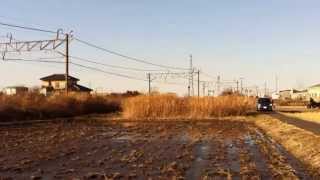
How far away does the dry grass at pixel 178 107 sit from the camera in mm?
56750

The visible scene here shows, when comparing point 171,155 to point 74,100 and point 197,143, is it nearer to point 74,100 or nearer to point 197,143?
point 197,143

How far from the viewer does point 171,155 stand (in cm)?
1995

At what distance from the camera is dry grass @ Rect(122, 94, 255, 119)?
56750mm

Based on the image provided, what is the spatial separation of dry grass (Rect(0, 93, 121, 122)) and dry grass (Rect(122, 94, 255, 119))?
6.29 metres

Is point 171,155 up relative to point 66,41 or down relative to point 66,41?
down

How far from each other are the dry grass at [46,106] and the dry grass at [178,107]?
20.6ft

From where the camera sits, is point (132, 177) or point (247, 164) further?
point (247, 164)

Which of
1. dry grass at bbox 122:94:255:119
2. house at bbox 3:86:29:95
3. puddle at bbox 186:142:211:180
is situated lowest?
puddle at bbox 186:142:211:180

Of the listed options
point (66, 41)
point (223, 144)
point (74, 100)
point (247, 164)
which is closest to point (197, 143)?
point (223, 144)

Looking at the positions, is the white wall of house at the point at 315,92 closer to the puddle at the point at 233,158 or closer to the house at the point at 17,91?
the house at the point at 17,91

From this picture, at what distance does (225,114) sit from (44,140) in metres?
34.0

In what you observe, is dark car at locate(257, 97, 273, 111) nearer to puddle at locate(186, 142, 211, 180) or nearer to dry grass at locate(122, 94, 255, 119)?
dry grass at locate(122, 94, 255, 119)

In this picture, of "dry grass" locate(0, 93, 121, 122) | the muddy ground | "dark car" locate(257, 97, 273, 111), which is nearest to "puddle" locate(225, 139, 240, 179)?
the muddy ground

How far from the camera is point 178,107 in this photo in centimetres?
5800
